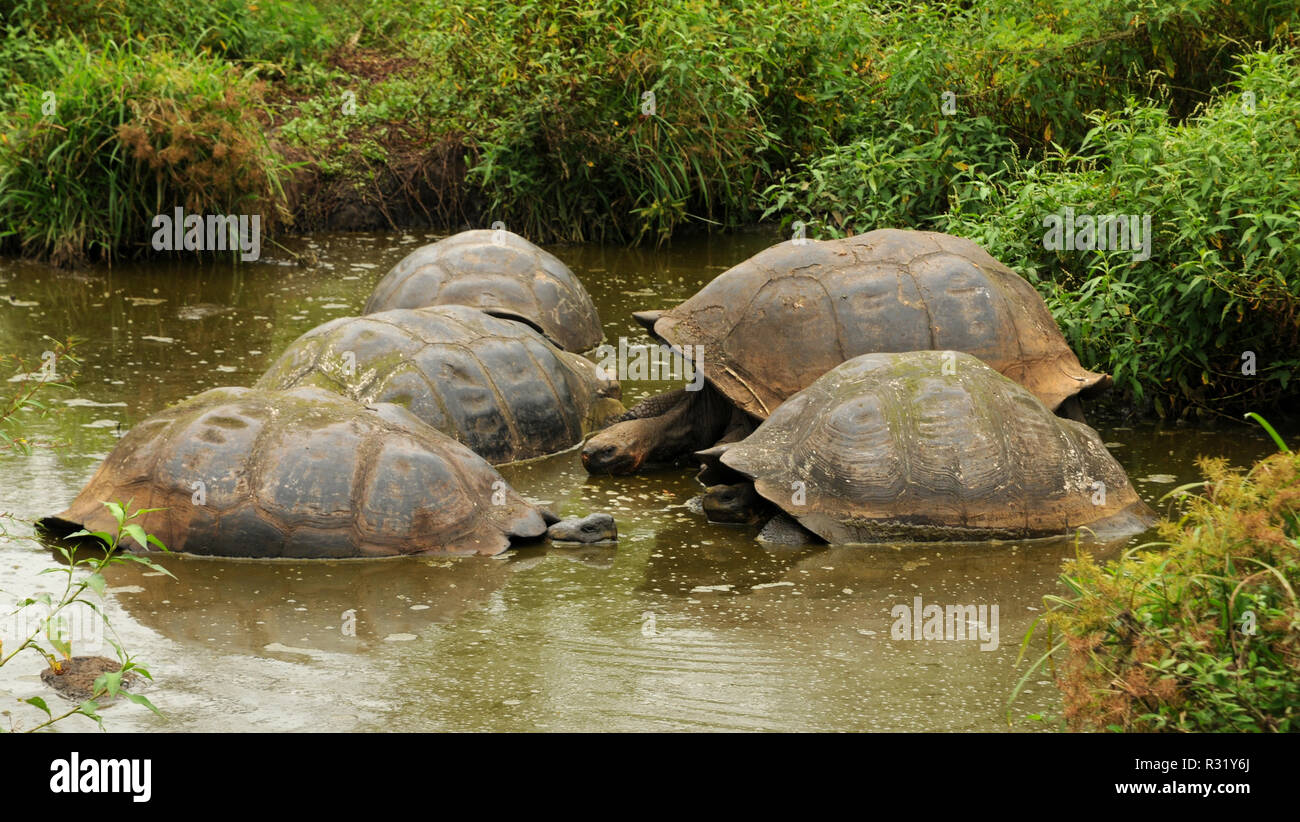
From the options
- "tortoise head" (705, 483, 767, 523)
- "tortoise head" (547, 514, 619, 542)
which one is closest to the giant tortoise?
"tortoise head" (705, 483, 767, 523)

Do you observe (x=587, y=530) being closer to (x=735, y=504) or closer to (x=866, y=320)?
(x=735, y=504)

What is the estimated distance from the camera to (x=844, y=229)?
10031 mm

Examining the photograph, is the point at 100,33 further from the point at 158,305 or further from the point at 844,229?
the point at 844,229

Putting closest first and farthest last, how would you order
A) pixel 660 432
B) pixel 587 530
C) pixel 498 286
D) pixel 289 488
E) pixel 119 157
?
pixel 289 488 < pixel 587 530 < pixel 660 432 < pixel 498 286 < pixel 119 157

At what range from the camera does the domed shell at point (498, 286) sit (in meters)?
8.41

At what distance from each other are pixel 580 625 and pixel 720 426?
222 centimetres

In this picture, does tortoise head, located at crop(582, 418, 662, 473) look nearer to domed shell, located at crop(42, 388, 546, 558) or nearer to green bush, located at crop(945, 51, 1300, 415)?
domed shell, located at crop(42, 388, 546, 558)

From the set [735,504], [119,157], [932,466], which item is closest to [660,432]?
[735,504]

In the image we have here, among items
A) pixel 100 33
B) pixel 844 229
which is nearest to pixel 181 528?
pixel 844 229

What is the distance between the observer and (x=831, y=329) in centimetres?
678

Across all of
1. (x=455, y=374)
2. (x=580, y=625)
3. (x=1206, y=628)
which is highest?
(x=455, y=374)

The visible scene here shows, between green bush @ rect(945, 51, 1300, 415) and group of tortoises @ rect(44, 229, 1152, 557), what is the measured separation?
0.66m

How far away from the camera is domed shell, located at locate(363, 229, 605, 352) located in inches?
331

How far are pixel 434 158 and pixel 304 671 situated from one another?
832 cm
